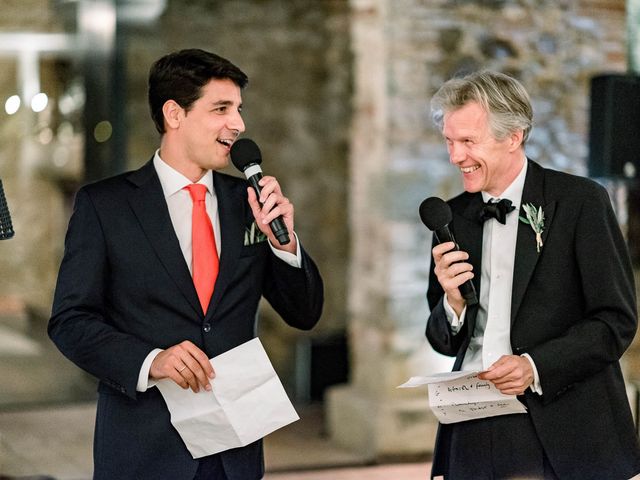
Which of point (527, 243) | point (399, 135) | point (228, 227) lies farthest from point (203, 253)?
point (399, 135)

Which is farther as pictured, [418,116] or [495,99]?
[418,116]

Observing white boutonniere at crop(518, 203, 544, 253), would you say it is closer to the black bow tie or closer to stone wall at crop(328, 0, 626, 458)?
the black bow tie

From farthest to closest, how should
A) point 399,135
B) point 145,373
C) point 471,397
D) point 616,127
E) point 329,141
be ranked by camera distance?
point 329,141, point 399,135, point 616,127, point 471,397, point 145,373

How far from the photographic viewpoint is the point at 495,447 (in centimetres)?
289

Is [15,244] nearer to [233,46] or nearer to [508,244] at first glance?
[233,46]

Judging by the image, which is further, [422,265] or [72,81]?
[72,81]

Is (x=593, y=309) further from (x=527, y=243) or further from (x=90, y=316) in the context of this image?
Answer: (x=90, y=316)

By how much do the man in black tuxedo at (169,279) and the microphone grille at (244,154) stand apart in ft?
0.20

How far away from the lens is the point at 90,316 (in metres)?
2.79

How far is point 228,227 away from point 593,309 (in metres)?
0.99

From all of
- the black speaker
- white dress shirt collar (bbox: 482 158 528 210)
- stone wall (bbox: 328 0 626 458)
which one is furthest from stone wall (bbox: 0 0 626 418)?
white dress shirt collar (bbox: 482 158 528 210)

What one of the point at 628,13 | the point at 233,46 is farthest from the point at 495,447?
the point at 233,46

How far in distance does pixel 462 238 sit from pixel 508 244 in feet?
0.45

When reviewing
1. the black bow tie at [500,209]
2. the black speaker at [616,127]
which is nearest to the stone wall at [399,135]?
the black speaker at [616,127]
